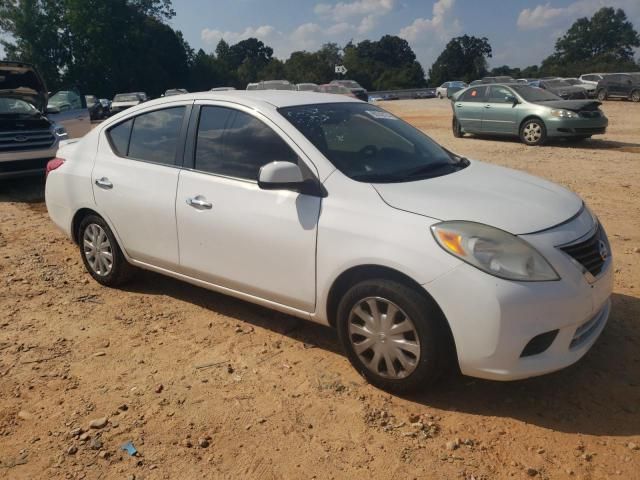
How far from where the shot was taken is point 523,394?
3.06 metres

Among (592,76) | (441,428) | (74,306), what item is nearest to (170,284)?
(74,306)

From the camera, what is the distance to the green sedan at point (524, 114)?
1288 cm

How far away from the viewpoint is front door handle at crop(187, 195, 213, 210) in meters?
3.67

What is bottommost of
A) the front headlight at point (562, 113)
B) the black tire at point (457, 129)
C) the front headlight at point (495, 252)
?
the black tire at point (457, 129)

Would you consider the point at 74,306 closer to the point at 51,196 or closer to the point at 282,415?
the point at 51,196

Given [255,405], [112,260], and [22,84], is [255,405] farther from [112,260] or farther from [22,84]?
[22,84]

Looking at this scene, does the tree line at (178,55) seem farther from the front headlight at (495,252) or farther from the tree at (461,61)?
the front headlight at (495,252)

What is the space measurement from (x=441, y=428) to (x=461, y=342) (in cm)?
46

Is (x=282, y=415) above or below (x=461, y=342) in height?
below

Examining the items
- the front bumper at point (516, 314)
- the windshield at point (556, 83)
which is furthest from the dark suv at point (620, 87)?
the front bumper at point (516, 314)

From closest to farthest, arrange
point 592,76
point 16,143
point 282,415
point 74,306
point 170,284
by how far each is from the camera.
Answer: point 282,415, point 74,306, point 170,284, point 16,143, point 592,76

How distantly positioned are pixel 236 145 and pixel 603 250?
235cm

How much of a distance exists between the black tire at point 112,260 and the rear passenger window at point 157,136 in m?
0.68

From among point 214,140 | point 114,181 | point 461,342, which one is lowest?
point 461,342
